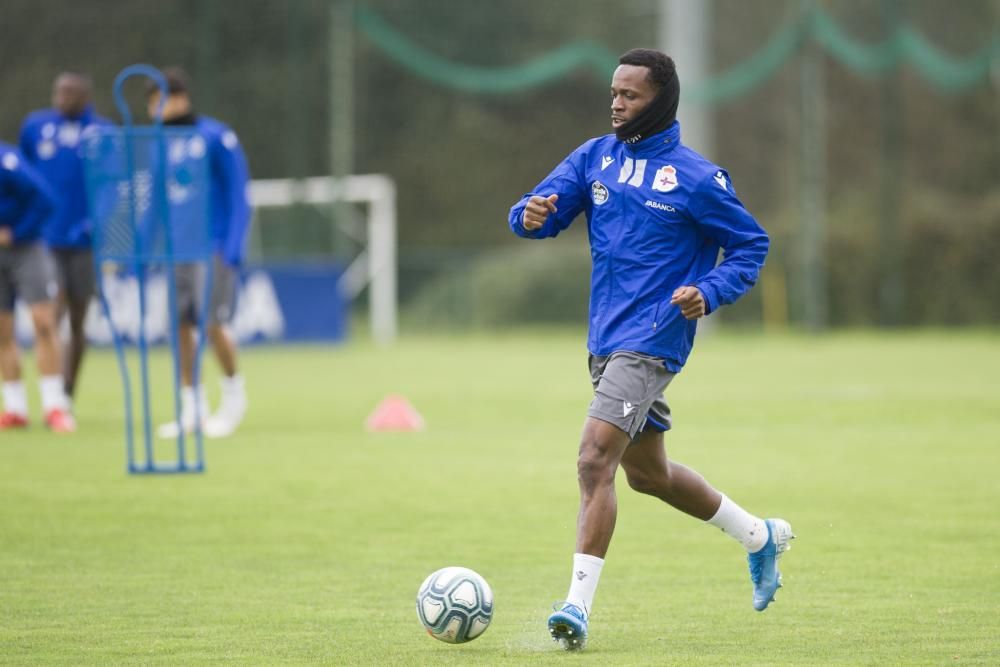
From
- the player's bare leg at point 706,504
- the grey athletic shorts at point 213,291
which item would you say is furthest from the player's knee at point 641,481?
the grey athletic shorts at point 213,291

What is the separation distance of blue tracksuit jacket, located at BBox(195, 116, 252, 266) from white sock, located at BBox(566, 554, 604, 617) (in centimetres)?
670

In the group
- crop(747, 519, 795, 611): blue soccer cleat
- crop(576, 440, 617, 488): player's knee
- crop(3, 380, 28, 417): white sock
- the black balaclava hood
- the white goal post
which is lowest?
the white goal post

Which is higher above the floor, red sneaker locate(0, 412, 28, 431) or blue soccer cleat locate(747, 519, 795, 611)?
blue soccer cleat locate(747, 519, 795, 611)

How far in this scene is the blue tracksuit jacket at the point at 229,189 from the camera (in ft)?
39.5

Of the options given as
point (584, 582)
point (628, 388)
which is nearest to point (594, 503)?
point (584, 582)

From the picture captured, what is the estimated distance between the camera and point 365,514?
8.96 meters

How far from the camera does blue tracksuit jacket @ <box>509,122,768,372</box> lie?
20.2ft

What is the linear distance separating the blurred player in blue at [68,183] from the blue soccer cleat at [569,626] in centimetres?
811

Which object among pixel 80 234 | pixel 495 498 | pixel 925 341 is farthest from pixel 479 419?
pixel 925 341

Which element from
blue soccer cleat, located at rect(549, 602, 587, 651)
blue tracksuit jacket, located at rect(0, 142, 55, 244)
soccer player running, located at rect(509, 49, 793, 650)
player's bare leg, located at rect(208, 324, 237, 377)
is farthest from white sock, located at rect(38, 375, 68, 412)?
blue soccer cleat, located at rect(549, 602, 587, 651)

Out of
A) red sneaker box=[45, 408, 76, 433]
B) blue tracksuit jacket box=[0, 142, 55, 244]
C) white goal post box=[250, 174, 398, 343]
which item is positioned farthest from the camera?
white goal post box=[250, 174, 398, 343]

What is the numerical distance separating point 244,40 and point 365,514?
2145 centimetres

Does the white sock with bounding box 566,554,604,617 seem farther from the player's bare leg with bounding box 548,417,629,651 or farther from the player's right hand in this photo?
the player's right hand

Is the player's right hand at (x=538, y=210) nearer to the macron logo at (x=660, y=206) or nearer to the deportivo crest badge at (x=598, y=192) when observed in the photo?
the deportivo crest badge at (x=598, y=192)
